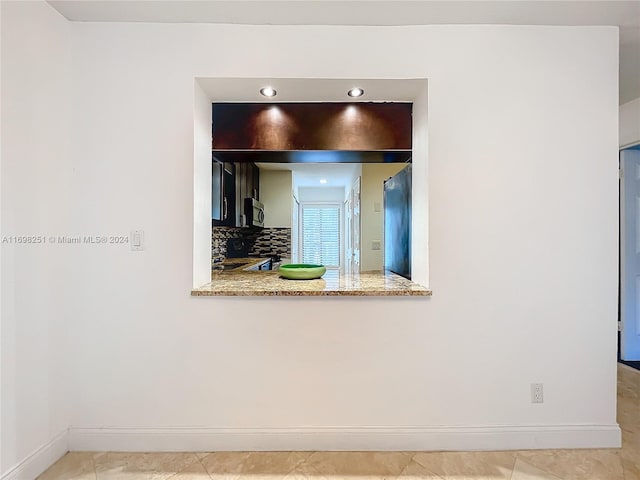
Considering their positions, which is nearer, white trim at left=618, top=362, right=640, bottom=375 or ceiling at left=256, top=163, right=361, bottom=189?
white trim at left=618, top=362, right=640, bottom=375

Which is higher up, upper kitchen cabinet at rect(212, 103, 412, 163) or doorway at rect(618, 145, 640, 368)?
upper kitchen cabinet at rect(212, 103, 412, 163)

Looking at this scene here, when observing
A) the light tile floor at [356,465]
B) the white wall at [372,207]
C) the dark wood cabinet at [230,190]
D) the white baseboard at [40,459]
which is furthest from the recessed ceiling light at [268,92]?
the white wall at [372,207]

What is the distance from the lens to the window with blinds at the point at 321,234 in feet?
25.0

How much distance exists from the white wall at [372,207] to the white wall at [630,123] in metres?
2.23

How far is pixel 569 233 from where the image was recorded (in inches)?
76.2

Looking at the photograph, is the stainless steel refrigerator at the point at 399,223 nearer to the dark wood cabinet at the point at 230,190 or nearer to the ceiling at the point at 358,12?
the ceiling at the point at 358,12

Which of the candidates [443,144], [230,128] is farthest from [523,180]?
[230,128]

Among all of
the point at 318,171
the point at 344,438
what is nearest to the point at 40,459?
the point at 344,438

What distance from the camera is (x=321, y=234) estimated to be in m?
7.79

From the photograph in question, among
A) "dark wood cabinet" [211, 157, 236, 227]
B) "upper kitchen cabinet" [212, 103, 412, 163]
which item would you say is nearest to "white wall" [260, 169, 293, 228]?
"dark wood cabinet" [211, 157, 236, 227]

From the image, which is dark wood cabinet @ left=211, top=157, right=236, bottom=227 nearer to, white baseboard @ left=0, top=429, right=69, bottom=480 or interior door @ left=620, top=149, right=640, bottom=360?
white baseboard @ left=0, top=429, right=69, bottom=480

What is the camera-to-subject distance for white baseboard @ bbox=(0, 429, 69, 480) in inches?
64.1

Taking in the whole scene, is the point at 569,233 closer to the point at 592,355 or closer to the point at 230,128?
the point at 592,355

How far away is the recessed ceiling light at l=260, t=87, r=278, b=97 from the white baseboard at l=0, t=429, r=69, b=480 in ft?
7.06
